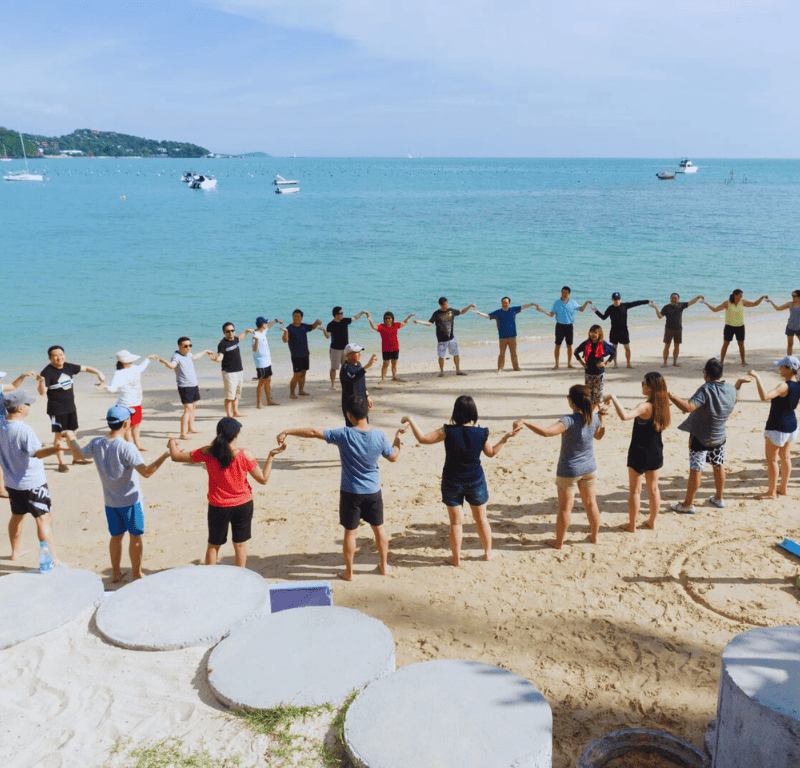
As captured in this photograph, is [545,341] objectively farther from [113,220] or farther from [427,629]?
[113,220]

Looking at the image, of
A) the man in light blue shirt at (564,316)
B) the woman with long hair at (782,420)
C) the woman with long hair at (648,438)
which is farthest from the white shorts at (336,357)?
the woman with long hair at (782,420)

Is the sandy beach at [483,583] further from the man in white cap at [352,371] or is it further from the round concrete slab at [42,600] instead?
the man in white cap at [352,371]

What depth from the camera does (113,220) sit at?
57.7 meters

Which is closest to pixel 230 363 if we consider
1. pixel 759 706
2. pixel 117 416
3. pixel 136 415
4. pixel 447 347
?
pixel 136 415

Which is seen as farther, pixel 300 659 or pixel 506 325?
pixel 506 325

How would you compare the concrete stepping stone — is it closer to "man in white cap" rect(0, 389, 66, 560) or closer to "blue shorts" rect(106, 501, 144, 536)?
"blue shorts" rect(106, 501, 144, 536)

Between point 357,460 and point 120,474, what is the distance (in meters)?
2.20

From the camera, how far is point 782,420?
7.80 m

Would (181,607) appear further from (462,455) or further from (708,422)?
(708,422)

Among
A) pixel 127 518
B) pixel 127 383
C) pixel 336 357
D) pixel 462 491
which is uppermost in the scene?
pixel 127 383

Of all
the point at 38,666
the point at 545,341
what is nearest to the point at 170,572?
the point at 38,666

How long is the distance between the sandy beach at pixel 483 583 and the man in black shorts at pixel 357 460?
0.76 metres

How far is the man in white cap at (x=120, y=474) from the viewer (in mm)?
6273

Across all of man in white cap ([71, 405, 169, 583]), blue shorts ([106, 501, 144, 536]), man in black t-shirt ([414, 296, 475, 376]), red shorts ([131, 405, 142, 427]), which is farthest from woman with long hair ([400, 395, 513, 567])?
man in black t-shirt ([414, 296, 475, 376])
